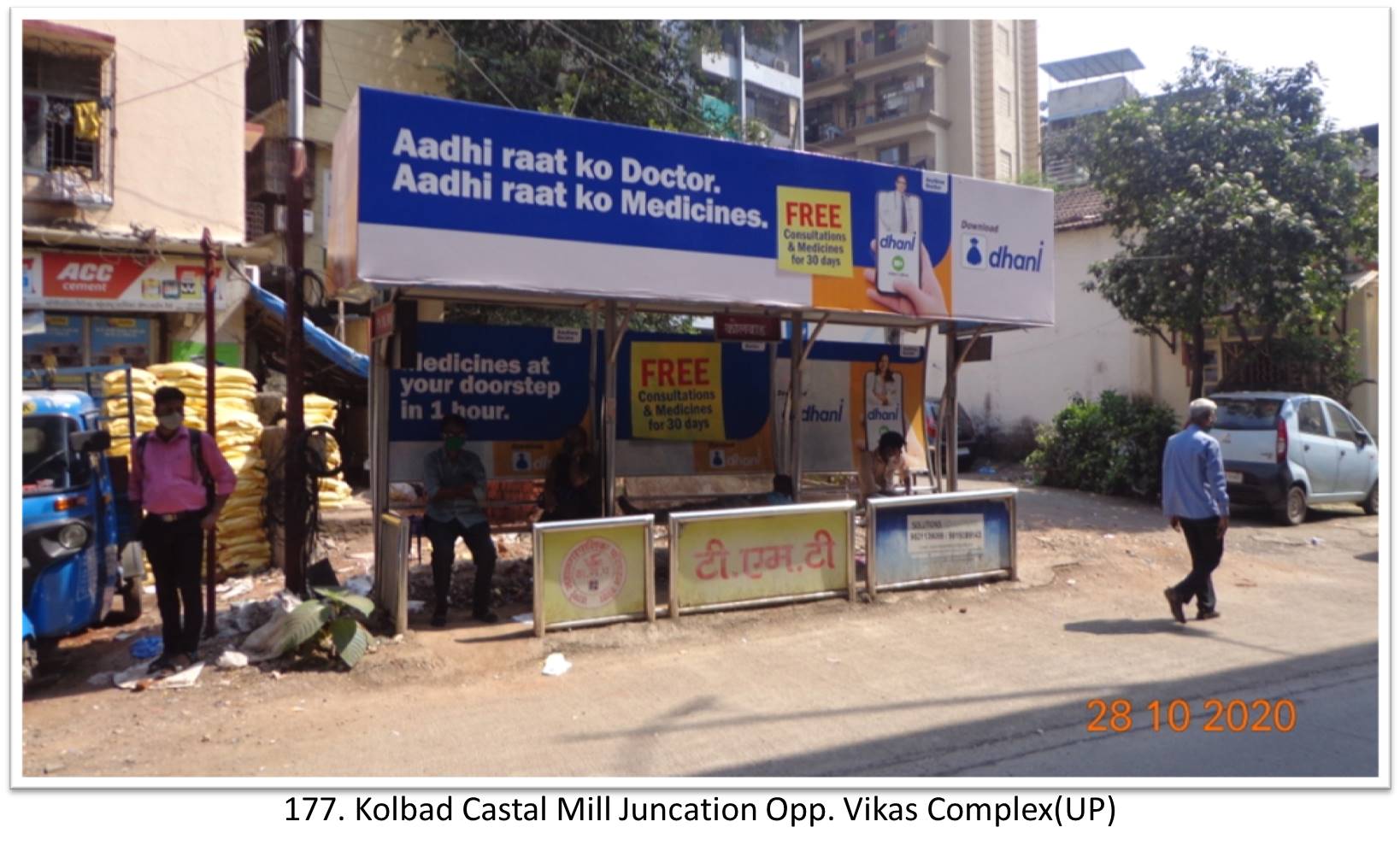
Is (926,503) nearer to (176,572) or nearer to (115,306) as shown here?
(176,572)

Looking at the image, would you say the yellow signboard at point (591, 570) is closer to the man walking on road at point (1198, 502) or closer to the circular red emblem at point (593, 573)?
the circular red emblem at point (593, 573)

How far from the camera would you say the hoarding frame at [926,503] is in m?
8.80

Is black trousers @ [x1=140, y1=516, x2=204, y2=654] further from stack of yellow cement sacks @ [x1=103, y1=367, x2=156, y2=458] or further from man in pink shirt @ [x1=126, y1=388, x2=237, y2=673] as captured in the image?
stack of yellow cement sacks @ [x1=103, y1=367, x2=156, y2=458]

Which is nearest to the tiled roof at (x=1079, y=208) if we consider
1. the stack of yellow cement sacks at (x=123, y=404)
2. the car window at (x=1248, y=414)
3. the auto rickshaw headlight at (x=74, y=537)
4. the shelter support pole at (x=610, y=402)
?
the car window at (x=1248, y=414)

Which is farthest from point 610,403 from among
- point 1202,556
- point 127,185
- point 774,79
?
point 774,79

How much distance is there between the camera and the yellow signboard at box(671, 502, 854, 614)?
8023mm

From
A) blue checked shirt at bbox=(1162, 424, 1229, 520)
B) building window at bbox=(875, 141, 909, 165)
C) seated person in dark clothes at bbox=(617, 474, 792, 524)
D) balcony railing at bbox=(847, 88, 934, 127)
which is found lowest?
seated person in dark clothes at bbox=(617, 474, 792, 524)

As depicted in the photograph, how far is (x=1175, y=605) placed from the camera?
324 inches

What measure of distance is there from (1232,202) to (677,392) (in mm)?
9978

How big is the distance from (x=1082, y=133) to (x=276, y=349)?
15.1m

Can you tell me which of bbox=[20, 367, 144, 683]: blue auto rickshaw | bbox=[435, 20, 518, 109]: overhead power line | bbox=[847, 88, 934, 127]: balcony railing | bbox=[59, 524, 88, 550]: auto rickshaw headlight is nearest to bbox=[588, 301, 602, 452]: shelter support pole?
bbox=[20, 367, 144, 683]: blue auto rickshaw

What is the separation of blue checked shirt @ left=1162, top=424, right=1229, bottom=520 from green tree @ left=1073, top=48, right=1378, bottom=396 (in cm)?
828

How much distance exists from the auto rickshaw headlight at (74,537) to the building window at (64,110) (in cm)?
781

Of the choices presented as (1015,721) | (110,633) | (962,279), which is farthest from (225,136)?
(1015,721)
